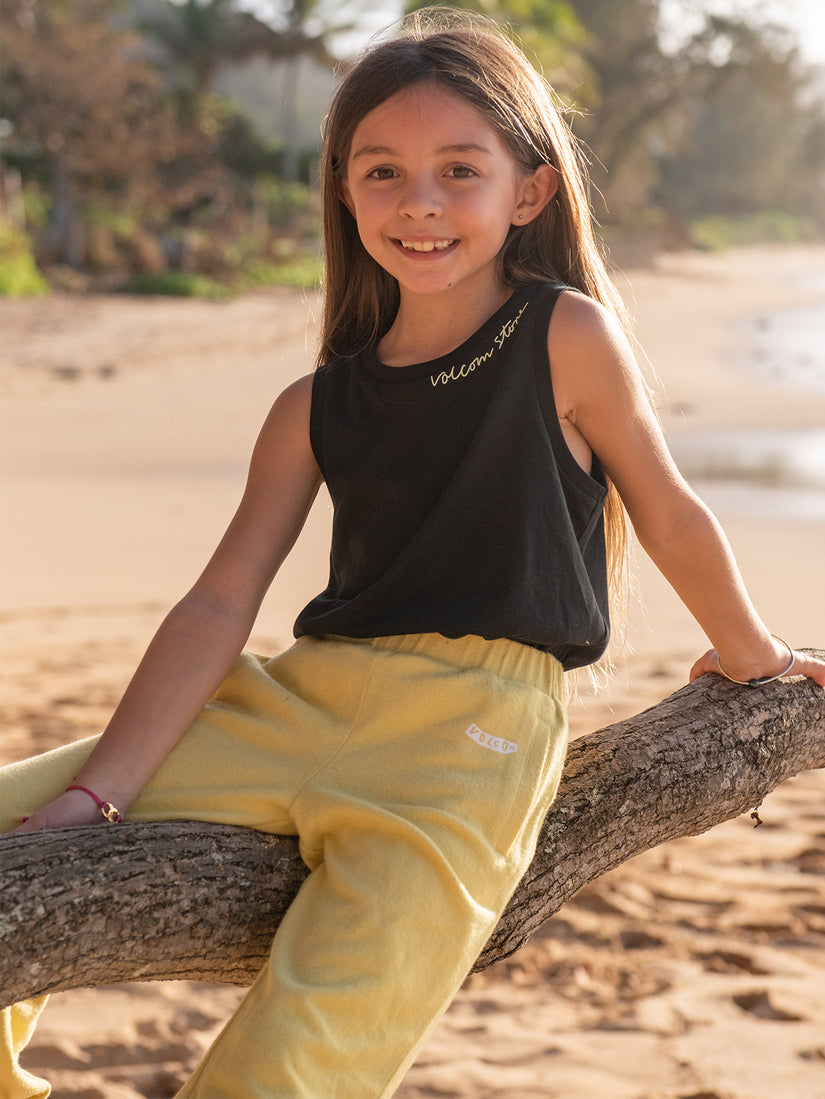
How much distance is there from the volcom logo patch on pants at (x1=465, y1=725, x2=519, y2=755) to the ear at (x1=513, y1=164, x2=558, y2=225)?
81 centimetres

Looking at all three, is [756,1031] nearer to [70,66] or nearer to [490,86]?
[490,86]

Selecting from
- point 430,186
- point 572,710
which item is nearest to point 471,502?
point 430,186

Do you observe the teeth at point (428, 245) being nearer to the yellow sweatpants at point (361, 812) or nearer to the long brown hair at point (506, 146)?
the long brown hair at point (506, 146)

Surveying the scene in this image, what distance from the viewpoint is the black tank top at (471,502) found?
1.71m

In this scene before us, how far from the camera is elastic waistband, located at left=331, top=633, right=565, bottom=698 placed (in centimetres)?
168

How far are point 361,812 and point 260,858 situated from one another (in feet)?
0.47

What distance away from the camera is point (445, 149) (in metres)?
1.78

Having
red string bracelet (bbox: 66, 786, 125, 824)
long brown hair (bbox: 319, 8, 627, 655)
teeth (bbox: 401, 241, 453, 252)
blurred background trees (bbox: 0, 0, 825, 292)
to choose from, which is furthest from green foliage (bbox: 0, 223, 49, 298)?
red string bracelet (bbox: 66, 786, 125, 824)

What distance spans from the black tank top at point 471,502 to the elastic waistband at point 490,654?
16mm

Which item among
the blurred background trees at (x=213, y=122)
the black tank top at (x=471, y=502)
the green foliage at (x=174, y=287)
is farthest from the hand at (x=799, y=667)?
the green foliage at (x=174, y=287)

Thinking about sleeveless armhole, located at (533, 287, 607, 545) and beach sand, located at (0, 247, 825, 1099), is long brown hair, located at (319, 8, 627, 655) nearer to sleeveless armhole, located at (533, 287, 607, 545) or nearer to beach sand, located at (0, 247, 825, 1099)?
sleeveless armhole, located at (533, 287, 607, 545)

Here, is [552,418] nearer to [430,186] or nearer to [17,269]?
[430,186]

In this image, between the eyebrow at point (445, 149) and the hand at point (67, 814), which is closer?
the hand at point (67, 814)

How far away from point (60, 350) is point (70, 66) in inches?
305
